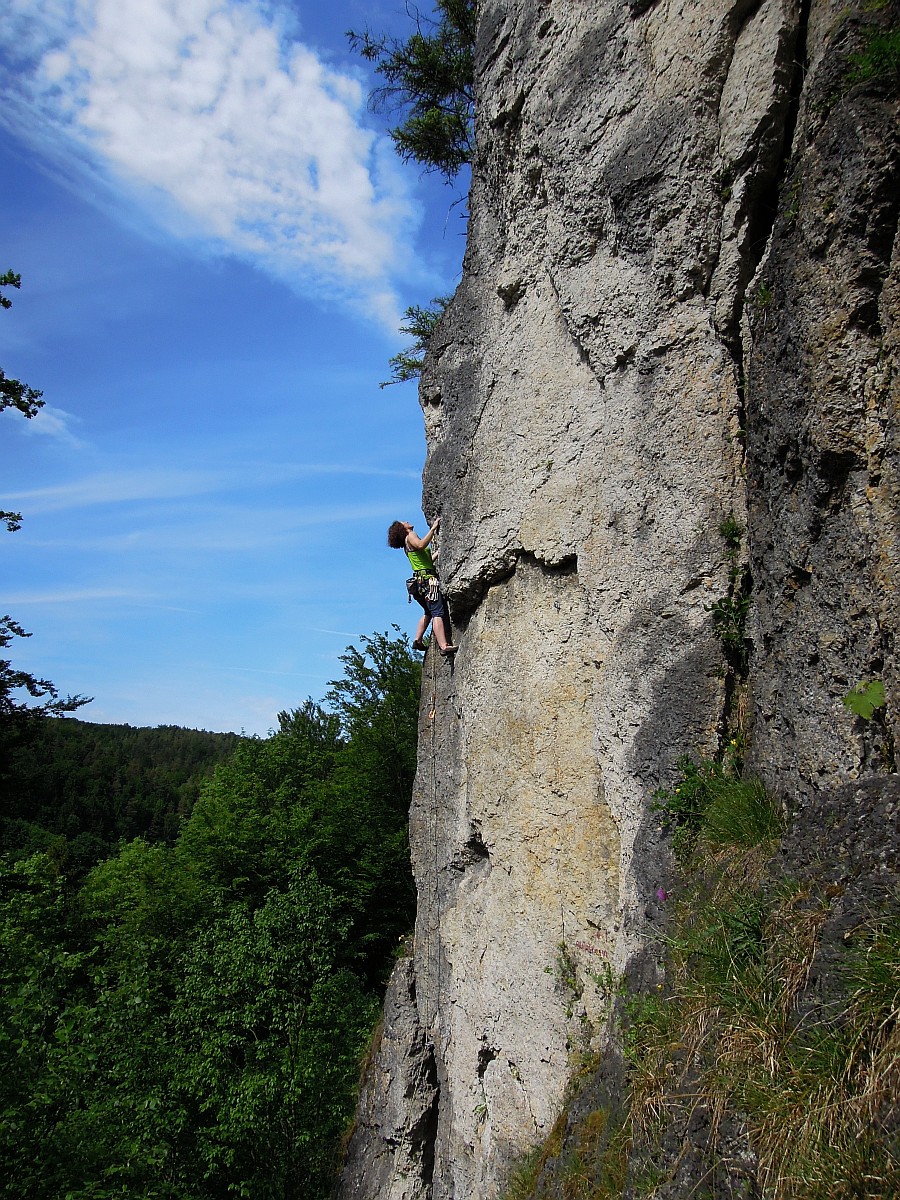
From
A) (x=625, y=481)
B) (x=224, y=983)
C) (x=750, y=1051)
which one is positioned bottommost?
(x=224, y=983)

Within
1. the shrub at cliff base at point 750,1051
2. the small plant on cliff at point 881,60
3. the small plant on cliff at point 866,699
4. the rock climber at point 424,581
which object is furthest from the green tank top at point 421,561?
the small plant on cliff at point 881,60

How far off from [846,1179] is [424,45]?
14.8 metres

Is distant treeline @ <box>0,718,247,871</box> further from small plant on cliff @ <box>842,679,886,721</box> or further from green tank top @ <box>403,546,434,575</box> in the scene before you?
small plant on cliff @ <box>842,679,886,721</box>

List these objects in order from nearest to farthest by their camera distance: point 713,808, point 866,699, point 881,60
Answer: point 866,699, point 881,60, point 713,808

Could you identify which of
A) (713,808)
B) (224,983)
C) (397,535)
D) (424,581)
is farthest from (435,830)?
A: (224,983)

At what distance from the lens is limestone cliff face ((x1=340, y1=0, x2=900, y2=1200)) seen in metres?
4.01

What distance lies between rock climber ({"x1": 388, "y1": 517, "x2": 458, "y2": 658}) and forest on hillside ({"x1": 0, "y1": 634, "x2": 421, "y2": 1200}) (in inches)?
248

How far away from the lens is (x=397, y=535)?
31.0ft

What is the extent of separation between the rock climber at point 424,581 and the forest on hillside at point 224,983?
Result: 6.29 meters

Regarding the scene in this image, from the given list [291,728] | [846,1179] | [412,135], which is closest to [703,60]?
[846,1179]

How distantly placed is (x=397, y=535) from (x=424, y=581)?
748 mm

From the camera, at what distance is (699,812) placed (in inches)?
198

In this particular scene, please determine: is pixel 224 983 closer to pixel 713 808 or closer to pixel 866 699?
pixel 713 808

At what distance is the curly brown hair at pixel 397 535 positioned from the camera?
9.44 metres
